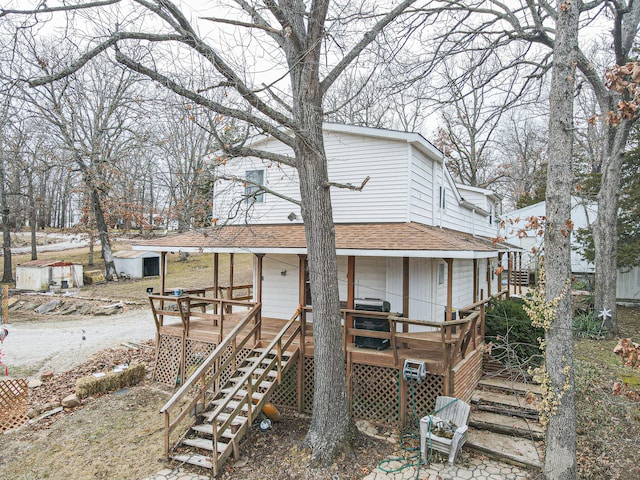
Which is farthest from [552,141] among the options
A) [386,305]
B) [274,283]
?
[274,283]

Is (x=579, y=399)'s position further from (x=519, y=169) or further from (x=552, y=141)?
(x=519, y=169)

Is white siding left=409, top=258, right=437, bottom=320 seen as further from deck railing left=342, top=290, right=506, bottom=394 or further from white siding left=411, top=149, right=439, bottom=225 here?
white siding left=411, top=149, right=439, bottom=225

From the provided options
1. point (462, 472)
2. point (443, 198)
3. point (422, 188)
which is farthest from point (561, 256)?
point (443, 198)

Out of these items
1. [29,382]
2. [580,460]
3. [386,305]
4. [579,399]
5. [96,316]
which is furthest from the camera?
[96,316]

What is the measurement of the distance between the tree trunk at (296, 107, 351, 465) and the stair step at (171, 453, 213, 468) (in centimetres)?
169

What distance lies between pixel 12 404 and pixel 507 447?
9.93 meters

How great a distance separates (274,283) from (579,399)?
7.65 meters

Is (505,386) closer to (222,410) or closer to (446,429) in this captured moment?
(446,429)

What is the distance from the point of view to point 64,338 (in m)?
14.1

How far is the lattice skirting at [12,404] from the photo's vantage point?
8141mm

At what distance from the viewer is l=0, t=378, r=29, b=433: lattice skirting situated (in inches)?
320

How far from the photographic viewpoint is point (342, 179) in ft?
35.0

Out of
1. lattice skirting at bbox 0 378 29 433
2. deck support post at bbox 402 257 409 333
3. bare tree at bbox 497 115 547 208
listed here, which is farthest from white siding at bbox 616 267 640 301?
lattice skirting at bbox 0 378 29 433

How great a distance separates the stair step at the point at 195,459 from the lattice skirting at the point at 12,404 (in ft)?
13.7
